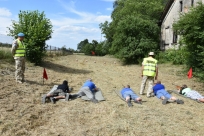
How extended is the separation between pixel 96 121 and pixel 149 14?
96.4 ft

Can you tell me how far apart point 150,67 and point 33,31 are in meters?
9.16

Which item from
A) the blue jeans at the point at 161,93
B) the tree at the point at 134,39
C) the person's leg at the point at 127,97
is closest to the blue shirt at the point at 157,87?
the blue jeans at the point at 161,93

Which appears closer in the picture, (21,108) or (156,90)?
(21,108)

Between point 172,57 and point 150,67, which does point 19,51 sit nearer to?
point 150,67

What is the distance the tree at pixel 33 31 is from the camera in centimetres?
1682

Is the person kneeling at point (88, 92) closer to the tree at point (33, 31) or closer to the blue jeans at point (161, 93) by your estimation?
the blue jeans at point (161, 93)

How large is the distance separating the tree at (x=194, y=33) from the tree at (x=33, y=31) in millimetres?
8460

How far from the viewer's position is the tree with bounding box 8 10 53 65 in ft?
55.2

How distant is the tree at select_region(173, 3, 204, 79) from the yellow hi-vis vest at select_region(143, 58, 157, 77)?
358 centimetres

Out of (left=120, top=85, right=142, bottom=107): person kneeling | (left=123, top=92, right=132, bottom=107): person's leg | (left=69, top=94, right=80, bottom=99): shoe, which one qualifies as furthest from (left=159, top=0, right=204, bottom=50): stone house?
(left=69, top=94, right=80, bottom=99): shoe

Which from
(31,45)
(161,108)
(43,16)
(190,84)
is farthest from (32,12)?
(161,108)

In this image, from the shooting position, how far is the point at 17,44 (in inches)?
418

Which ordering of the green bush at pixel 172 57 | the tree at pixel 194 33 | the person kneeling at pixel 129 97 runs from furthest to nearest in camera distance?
the green bush at pixel 172 57 → the tree at pixel 194 33 → the person kneeling at pixel 129 97

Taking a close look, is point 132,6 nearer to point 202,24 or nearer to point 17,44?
point 202,24
